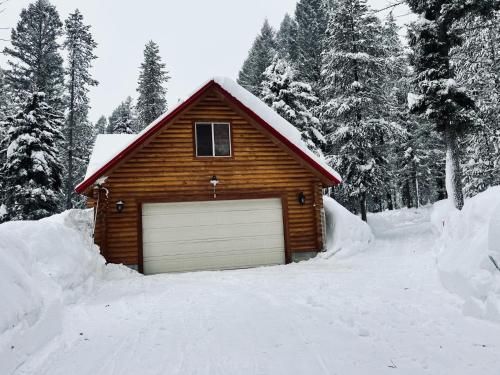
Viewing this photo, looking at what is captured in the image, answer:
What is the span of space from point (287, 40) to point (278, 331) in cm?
4116

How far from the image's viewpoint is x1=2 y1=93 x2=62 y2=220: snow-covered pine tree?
19625 millimetres

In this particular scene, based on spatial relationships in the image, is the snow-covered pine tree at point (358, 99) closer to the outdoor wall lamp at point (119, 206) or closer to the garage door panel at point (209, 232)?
the garage door panel at point (209, 232)

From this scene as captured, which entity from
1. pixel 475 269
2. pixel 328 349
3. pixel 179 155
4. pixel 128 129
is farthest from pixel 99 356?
pixel 128 129

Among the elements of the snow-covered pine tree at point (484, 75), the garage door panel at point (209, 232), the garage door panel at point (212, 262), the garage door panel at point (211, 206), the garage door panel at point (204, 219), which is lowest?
the garage door panel at point (212, 262)

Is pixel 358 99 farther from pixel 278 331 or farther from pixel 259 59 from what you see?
pixel 259 59

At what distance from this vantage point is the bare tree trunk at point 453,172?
1481 cm

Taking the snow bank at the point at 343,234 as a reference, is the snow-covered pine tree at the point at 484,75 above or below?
above

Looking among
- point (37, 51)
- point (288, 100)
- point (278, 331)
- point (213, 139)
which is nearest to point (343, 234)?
point (213, 139)

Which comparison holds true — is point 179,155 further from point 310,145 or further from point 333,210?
point 310,145

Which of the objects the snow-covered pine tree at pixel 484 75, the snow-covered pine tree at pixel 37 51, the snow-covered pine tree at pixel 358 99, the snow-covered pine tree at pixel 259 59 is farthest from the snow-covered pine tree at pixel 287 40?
the snow-covered pine tree at pixel 37 51

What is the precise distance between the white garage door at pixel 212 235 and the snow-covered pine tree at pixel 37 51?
2038 centimetres

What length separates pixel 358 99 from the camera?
19.6 meters

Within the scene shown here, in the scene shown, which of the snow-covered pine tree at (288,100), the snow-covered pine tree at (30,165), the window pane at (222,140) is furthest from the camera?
the snow-covered pine tree at (288,100)

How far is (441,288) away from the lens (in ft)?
20.7
